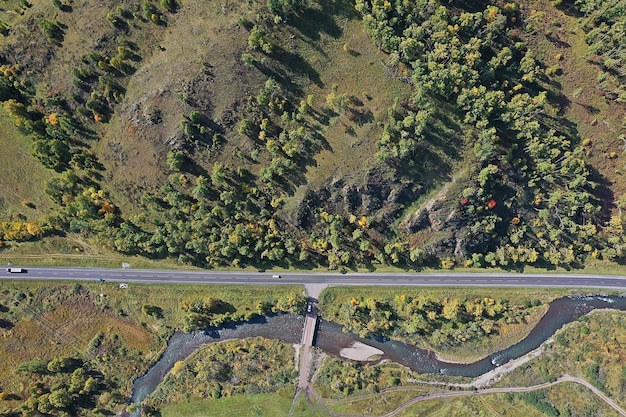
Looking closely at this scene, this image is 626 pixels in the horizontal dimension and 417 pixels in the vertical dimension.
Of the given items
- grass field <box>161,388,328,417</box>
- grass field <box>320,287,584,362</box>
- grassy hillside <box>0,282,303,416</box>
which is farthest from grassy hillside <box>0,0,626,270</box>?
grass field <box>161,388,328,417</box>

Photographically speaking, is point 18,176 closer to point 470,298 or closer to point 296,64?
point 296,64

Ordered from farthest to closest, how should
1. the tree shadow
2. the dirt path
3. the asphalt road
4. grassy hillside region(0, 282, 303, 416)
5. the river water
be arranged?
the asphalt road, the river water, the dirt path, grassy hillside region(0, 282, 303, 416), the tree shadow

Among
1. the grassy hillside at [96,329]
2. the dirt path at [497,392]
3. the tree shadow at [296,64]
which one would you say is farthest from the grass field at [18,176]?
the dirt path at [497,392]

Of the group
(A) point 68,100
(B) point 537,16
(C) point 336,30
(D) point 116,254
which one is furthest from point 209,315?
(B) point 537,16

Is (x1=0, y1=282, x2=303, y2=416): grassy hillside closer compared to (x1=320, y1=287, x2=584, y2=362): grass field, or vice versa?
(x1=0, y1=282, x2=303, y2=416): grassy hillside

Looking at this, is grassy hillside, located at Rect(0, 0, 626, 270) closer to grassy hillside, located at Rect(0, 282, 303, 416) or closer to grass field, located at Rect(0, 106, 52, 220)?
grass field, located at Rect(0, 106, 52, 220)

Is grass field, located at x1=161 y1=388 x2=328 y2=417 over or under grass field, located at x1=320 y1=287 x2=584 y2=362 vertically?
under
